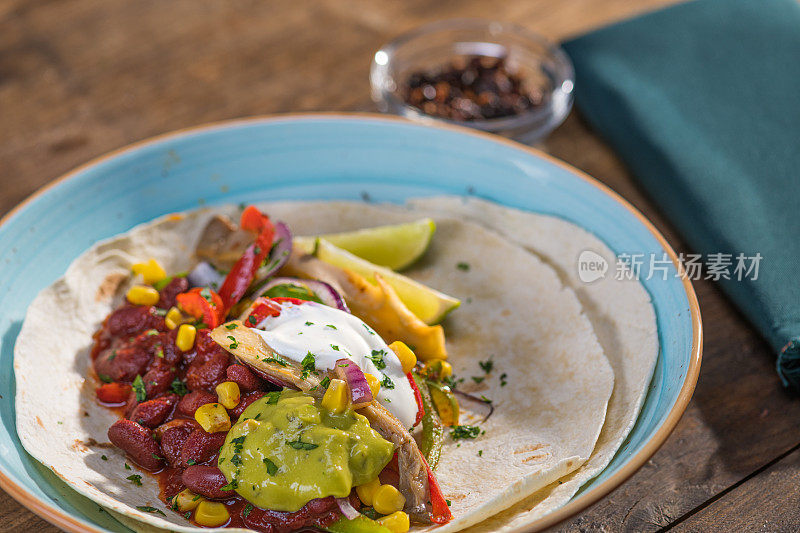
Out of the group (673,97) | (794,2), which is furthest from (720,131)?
(794,2)

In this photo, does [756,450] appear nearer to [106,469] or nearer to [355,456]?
[355,456]

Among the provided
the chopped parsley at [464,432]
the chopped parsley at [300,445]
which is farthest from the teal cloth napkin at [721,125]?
the chopped parsley at [300,445]

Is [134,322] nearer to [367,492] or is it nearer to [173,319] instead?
[173,319]

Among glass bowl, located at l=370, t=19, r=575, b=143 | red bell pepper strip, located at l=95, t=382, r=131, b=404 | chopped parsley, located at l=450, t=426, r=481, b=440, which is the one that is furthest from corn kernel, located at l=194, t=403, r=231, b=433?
glass bowl, located at l=370, t=19, r=575, b=143

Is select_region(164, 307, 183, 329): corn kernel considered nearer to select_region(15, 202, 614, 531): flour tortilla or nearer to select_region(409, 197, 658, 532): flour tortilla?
select_region(15, 202, 614, 531): flour tortilla

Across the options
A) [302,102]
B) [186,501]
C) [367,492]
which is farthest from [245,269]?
[302,102]

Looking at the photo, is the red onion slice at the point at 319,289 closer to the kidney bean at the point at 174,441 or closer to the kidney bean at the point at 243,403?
the kidney bean at the point at 243,403
